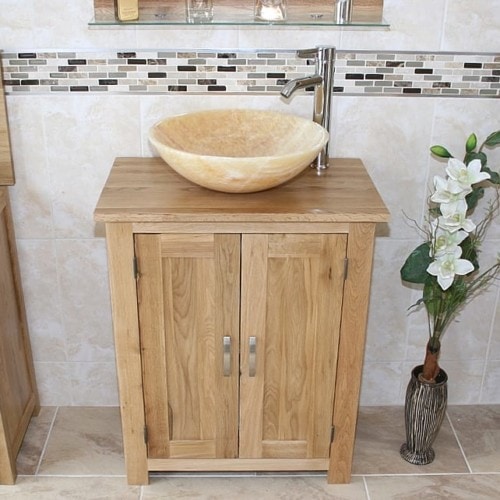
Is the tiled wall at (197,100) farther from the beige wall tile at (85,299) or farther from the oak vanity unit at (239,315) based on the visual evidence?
the oak vanity unit at (239,315)

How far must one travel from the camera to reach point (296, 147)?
1.98 meters

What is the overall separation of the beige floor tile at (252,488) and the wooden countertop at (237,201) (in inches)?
34.0

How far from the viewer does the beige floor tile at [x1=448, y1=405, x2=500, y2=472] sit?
2303mm

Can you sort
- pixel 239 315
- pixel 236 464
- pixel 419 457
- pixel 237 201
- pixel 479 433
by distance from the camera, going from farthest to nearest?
pixel 479 433
pixel 419 457
pixel 236 464
pixel 239 315
pixel 237 201

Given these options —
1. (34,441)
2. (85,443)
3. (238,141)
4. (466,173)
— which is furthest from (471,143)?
(34,441)

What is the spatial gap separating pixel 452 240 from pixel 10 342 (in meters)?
1.28

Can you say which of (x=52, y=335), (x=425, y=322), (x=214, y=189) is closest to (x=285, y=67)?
(x=214, y=189)

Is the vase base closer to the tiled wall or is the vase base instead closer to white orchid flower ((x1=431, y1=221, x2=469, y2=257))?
the tiled wall

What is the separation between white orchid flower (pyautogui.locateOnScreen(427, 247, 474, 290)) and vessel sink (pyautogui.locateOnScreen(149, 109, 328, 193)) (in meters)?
0.46

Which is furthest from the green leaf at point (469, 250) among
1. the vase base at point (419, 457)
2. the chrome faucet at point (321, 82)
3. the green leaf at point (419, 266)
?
the vase base at point (419, 457)

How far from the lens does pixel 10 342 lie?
86.3 inches

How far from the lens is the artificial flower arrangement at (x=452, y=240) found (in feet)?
6.27

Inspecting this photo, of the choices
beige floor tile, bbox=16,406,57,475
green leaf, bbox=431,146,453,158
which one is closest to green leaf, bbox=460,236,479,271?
green leaf, bbox=431,146,453,158

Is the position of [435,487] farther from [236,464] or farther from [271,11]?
[271,11]
